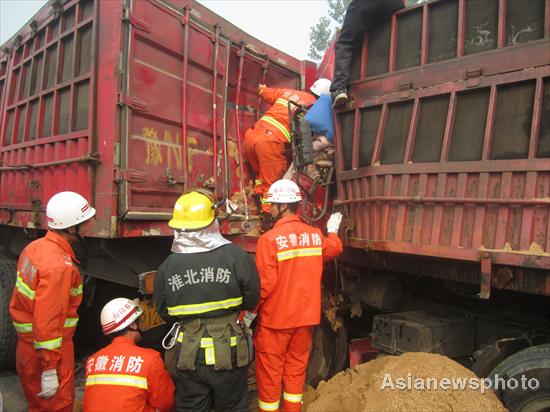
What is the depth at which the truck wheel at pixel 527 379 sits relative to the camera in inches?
83.4

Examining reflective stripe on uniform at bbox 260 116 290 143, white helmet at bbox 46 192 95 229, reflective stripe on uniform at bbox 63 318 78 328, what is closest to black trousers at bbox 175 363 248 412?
reflective stripe on uniform at bbox 63 318 78 328

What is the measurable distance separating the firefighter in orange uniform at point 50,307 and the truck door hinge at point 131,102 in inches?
31.0

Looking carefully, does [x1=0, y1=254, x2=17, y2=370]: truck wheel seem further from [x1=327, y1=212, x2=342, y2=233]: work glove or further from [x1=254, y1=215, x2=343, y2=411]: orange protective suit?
[x1=327, y1=212, x2=342, y2=233]: work glove

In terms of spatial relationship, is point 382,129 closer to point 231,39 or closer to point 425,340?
point 425,340

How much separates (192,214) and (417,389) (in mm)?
1653

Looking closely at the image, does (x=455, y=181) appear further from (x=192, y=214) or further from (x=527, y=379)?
(x=192, y=214)

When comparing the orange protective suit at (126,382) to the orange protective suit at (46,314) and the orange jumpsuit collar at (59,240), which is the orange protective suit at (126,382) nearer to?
the orange protective suit at (46,314)

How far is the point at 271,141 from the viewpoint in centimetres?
393

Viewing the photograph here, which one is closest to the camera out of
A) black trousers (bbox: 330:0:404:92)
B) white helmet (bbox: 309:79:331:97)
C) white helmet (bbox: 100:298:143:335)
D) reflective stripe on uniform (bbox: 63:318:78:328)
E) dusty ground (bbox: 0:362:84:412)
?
white helmet (bbox: 100:298:143:335)

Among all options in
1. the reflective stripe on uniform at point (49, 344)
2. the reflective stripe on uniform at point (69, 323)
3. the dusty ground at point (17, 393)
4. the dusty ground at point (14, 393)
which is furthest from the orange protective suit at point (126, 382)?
the dusty ground at point (14, 393)

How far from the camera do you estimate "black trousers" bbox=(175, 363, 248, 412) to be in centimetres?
226

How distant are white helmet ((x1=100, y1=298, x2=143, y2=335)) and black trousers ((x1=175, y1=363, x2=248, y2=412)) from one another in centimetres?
46

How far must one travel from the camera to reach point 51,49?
3.87m

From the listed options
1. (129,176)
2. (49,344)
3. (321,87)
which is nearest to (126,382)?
(49,344)
